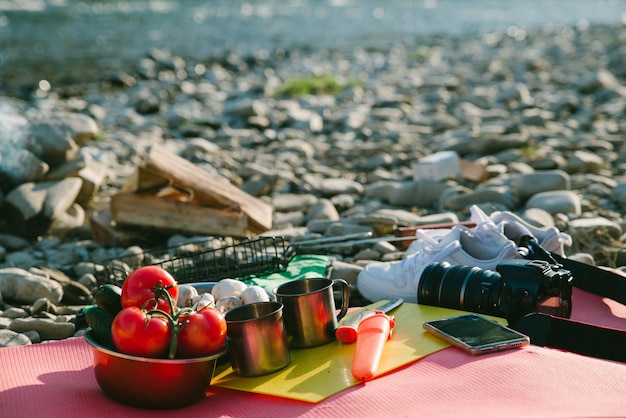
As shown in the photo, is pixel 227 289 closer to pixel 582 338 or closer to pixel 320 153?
pixel 582 338

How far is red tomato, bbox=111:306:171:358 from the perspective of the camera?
108 inches

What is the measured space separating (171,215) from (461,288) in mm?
2461

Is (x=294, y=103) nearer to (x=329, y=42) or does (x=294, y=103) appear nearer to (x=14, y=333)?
(x=14, y=333)

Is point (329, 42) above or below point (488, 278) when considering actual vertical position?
above

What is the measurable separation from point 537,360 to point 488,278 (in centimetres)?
67

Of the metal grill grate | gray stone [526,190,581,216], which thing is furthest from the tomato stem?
gray stone [526,190,581,216]

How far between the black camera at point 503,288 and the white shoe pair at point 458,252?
0.23m

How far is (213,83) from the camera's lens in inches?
576

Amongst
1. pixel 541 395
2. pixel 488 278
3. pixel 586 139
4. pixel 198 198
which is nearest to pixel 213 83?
pixel 586 139

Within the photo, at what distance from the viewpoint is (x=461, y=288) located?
3672mm

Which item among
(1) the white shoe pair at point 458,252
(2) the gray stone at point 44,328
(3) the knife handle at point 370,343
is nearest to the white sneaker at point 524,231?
(1) the white shoe pair at point 458,252

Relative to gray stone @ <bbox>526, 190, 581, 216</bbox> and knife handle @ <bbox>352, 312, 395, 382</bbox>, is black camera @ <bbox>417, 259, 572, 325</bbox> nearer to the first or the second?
knife handle @ <bbox>352, 312, 395, 382</bbox>

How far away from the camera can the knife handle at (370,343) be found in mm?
2998

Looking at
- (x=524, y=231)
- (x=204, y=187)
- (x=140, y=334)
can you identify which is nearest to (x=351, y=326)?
(x=140, y=334)
